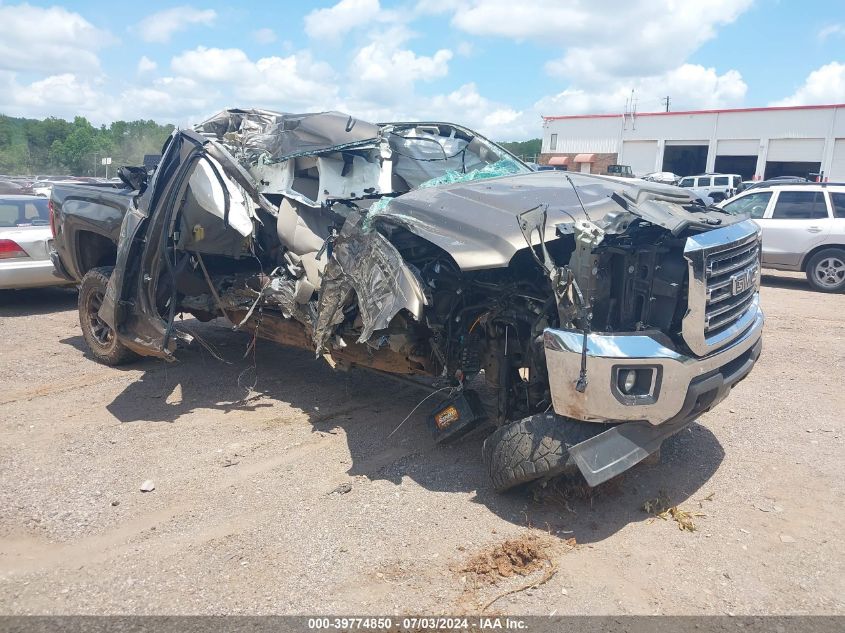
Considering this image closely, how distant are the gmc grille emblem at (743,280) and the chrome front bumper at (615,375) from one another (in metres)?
Result: 0.56

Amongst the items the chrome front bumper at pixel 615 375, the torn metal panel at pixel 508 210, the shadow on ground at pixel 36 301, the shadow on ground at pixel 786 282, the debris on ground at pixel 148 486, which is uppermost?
the torn metal panel at pixel 508 210

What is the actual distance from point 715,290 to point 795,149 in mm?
37898

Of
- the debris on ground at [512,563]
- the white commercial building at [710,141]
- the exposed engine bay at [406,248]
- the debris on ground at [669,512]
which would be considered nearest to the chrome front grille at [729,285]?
the exposed engine bay at [406,248]

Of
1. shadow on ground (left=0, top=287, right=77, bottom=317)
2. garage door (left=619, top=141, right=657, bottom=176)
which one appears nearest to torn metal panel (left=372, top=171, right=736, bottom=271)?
shadow on ground (left=0, top=287, right=77, bottom=317)

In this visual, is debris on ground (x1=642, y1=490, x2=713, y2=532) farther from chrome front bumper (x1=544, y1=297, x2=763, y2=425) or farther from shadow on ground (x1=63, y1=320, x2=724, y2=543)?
chrome front bumper (x1=544, y1=297, x2=763, y2=425)

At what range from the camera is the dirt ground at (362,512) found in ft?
9.64

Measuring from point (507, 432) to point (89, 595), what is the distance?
6.99ft

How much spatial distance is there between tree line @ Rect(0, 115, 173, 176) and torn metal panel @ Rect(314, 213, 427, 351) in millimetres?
35560

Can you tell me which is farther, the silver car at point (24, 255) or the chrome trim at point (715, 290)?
the silver car at point (24, 255)

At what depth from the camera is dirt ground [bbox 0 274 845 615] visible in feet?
9.64

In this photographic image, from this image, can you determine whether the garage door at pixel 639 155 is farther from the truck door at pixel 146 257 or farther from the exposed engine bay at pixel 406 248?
the truck door at pixel 146 257

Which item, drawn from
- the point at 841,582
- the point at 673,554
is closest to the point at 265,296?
the point at 673,554

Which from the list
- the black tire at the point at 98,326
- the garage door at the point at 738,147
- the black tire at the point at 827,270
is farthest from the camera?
the garage door at the point at 738,147

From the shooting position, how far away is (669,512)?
3637 millimetres
